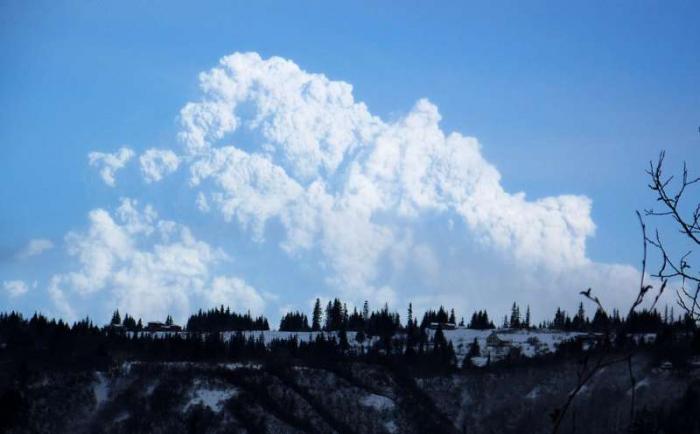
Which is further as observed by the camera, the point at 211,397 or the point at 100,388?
the point at 100,388

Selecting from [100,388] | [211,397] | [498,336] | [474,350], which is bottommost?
[211,397]

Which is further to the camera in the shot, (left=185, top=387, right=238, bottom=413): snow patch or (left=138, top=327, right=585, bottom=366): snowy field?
(left=138, top=327, right=585, bottom=366): snowy field

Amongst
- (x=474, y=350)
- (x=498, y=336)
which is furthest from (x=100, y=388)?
(x=498, y=336)

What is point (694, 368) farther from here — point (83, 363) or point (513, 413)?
point (83, 363)

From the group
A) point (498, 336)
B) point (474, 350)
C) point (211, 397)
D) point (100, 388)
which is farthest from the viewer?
point (498, 336)

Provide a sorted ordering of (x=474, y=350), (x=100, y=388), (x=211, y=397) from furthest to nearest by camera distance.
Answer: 1. (x=474, y=350)
2. (x=100, y=388)
3. (x=211, y=397)

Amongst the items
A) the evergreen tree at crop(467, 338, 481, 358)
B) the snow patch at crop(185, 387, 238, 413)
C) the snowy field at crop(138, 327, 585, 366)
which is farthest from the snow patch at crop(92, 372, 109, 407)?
the evergreen tree at crop(467, 338, 481, 358)

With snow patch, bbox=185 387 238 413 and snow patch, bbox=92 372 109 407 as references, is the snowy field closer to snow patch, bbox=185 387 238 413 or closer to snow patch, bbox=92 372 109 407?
snow patch, bbox=92 372 109 407

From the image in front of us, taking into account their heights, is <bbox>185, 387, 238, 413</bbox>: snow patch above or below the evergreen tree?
below

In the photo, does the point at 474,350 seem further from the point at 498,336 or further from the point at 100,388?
the point at 100,388

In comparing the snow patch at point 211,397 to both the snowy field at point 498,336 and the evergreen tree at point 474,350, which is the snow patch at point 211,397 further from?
the evergreen tree at point 474,350

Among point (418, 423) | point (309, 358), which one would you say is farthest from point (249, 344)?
point (418, 423)
